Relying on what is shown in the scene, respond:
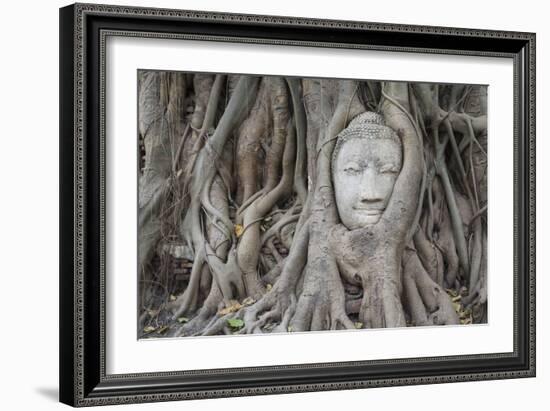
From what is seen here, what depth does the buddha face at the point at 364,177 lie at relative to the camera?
658 centimetres

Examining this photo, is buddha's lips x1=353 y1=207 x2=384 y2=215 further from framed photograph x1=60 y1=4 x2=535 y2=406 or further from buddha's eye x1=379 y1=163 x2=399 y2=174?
buddha's eye x1=379 y1=163 x2=399 y2=174

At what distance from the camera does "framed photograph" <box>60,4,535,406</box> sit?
239 inches

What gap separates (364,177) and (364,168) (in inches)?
1.8

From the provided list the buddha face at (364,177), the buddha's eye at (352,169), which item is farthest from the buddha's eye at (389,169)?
the buddha's eye at (352,169)

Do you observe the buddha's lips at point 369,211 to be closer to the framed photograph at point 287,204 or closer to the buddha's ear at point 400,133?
the framed photograph at point 287,204

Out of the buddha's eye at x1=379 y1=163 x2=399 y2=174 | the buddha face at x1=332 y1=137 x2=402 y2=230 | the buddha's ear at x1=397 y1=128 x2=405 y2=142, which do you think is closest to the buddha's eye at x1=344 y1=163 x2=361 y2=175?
the buddha face at x1=332 y1=137 x2=402 y2=230

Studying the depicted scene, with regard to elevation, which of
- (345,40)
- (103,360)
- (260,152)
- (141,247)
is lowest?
(103,360)

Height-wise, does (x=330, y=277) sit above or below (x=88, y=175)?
below

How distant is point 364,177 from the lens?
21.7 ft

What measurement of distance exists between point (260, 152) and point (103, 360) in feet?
4.11

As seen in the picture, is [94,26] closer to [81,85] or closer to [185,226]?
[81,85]

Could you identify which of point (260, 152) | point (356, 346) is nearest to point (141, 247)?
point (260, 152)

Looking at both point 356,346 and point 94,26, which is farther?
point 356,346

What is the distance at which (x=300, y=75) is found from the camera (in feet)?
21.2
